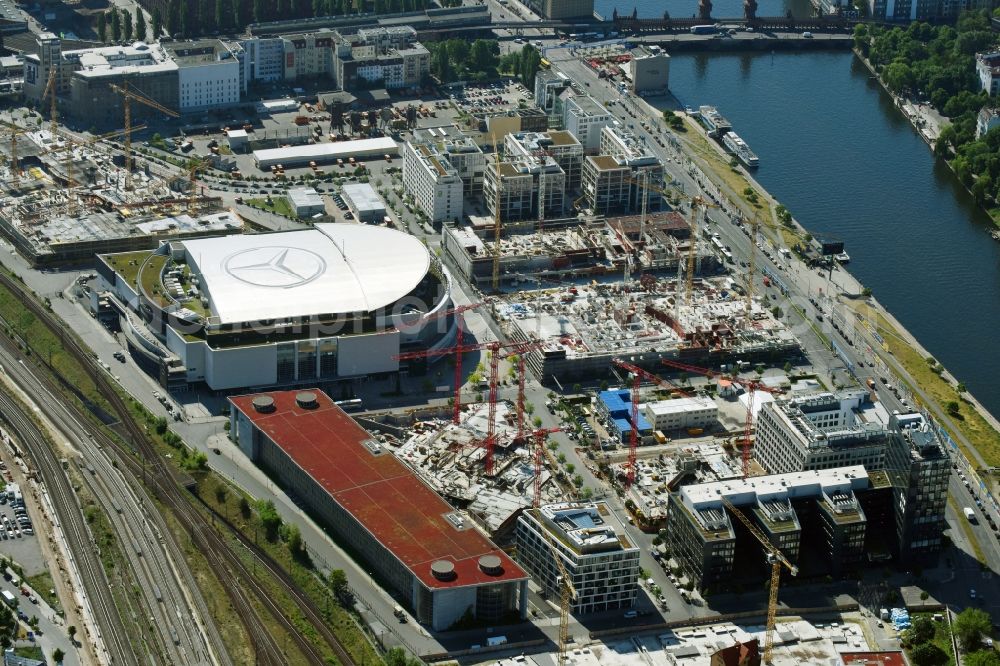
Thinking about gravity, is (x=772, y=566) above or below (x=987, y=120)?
below

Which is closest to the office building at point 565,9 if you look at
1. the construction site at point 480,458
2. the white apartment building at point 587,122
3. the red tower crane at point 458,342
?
the white apartment building at point 587,122

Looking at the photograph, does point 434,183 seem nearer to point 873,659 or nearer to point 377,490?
point 377,490

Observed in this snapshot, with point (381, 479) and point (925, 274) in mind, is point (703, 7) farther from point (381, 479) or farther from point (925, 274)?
point (381, 479)

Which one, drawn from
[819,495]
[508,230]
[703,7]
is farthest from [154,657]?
[703,7]

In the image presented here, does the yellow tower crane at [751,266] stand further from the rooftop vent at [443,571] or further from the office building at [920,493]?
the rooftop vent at [443,571]

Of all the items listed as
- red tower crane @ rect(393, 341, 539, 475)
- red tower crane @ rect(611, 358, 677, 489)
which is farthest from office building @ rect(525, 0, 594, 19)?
red tower crane @ rect(611, 358, 677, 489)

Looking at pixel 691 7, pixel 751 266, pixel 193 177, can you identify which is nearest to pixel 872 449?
pixel 751 266
